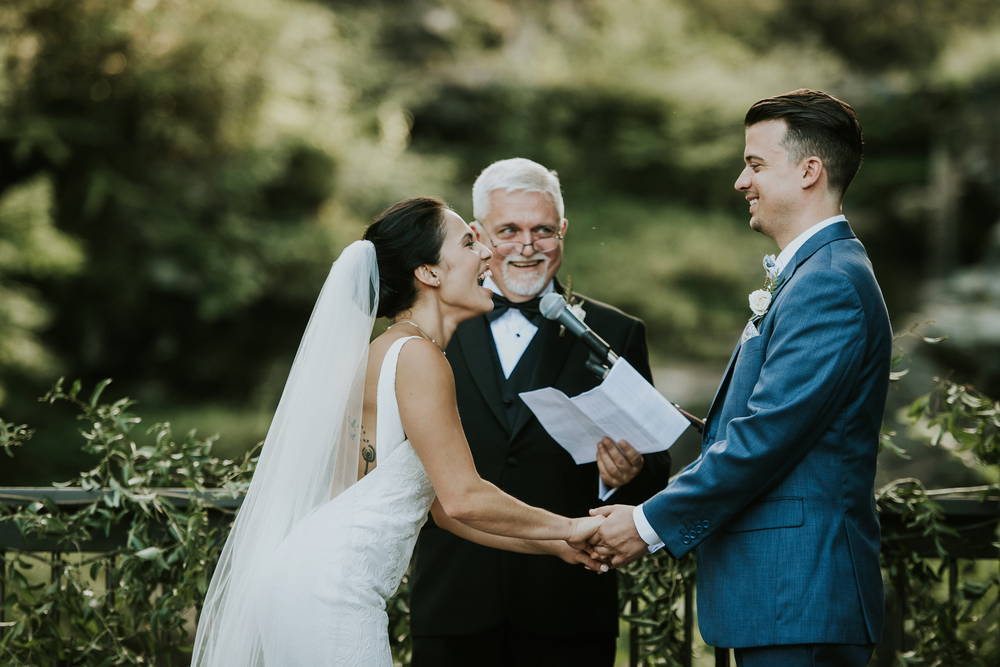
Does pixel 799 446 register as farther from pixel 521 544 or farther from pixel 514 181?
pixel 514 181

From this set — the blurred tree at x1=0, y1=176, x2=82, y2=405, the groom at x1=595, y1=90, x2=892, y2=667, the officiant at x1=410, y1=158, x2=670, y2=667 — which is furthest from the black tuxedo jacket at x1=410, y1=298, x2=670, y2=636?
the blurred tree at x1=0, y1=176, x2=82, y2=405

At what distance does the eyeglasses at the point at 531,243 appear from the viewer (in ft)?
10.6

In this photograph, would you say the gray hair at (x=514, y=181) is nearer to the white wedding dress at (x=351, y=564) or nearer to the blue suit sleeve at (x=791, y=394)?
the white wedding dress at (x=351, y=564)

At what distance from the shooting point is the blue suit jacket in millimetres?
2291

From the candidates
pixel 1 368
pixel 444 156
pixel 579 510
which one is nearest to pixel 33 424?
pixel 1 368

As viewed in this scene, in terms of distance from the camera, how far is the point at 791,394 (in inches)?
90.9

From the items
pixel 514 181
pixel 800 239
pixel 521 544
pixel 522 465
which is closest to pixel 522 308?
pixel 514 181

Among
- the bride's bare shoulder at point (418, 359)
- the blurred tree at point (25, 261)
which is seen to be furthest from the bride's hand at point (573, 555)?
the blurred tree at point (25, 261)

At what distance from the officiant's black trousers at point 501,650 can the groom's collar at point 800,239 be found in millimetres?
1268

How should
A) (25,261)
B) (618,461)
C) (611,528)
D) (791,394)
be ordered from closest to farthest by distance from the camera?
1. (791,394)
2. (611,528)
3. (618,461)
4. (25,261)

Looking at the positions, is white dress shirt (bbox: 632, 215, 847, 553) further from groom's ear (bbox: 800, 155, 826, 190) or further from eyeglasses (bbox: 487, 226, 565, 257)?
eyeglasses (bbox: 487, 226, 565, 257)

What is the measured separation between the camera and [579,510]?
309cm

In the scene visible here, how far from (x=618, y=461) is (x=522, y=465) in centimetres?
32

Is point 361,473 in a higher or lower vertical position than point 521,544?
higher
